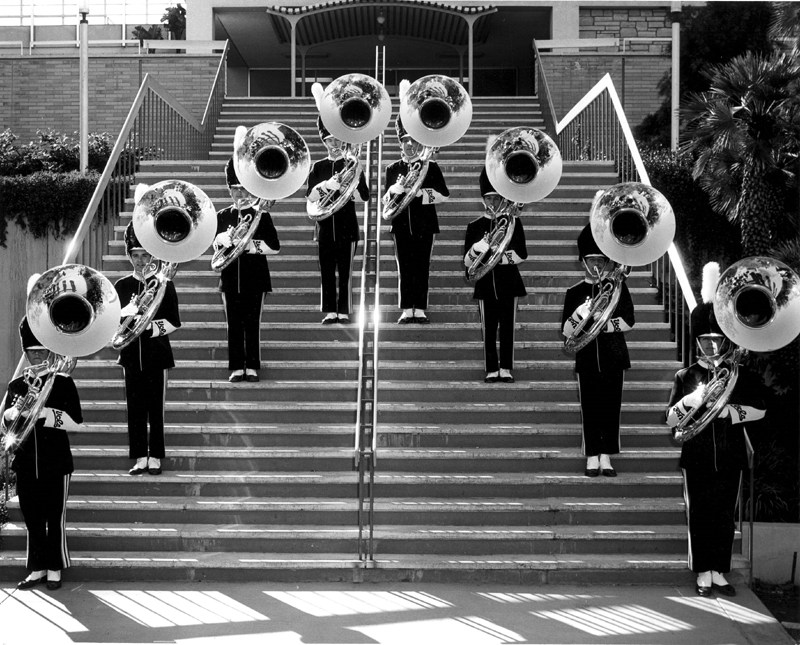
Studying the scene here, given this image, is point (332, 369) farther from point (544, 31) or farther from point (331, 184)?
point (544, 31)

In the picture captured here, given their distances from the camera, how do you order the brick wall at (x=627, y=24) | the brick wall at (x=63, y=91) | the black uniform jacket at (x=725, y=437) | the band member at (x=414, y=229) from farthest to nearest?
1. the brick wall at (x=627, y=24)
2. the brick wall at (x=63, y=91)
3. the band member at (x=414, y=229)
4. the black uniform jacket at (x=725, y=437)

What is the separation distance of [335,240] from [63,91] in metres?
10.8

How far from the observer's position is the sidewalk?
6293 mm

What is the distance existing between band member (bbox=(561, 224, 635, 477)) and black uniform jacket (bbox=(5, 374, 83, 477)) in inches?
146

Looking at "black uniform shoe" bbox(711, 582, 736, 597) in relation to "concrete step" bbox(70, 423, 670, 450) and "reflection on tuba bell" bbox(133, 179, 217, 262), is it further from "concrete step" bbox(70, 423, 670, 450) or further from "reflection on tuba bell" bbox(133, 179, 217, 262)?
"reflection on tuba bell" bbox(133, 179, 217, 262)

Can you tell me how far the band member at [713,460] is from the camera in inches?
280

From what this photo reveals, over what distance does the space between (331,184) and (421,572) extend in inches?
151

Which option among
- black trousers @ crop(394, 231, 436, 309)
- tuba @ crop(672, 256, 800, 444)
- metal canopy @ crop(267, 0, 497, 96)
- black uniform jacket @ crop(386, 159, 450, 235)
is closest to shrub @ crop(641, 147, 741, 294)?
metal canopy @ crop(267, 0, 497, 96)

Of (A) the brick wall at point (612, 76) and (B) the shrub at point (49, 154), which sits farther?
(A) the brick wall at point (612, 76)

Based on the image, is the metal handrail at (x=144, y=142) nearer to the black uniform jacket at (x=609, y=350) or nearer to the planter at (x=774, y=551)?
the black uniform jacket at (x=609, y=350)

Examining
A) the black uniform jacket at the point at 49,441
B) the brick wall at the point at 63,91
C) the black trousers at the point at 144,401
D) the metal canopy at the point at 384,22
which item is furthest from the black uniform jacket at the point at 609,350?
the brick wall at the point at 63,91

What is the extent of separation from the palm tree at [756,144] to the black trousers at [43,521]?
849 cm

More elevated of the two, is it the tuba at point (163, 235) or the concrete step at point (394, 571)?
the tuba at point (163, 235)

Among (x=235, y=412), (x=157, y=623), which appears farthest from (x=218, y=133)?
(x=157, y=623)
